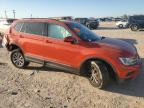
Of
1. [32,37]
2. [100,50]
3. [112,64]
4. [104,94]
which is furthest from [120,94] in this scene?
[32,37]

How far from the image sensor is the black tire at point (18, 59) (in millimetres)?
8414

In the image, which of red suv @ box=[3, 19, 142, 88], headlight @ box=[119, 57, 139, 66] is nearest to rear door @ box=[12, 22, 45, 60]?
red suv @ box=[3, 19, 142, 88]

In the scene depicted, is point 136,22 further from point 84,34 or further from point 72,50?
point 72,50

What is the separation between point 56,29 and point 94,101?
2725mm

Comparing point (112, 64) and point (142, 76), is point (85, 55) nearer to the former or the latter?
point (112, 64)

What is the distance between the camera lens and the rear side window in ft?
25.0

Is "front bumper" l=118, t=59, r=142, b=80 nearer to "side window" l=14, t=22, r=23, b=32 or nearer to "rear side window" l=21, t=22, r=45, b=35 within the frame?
"rear side window" l=21, t=22, r=45, b=35

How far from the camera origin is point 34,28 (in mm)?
7871

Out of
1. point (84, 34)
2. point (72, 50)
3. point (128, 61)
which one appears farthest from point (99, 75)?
point (84, 34)

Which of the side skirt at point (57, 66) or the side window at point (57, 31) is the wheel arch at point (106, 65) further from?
the side window at point (57, 31)

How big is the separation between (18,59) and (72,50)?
274 centimetres

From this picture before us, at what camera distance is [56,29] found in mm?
7195

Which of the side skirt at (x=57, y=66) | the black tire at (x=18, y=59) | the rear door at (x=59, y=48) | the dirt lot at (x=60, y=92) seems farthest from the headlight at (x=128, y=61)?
the black tire at (x=18, y=59)

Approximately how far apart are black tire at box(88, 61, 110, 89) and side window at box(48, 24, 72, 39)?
1.27 meters
